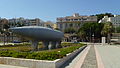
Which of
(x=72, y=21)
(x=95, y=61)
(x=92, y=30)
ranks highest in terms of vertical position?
(x=72, y=21)

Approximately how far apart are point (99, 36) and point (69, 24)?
49.4 m

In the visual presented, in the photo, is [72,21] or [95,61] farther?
[72,21]

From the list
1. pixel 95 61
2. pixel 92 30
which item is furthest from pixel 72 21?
pixel 95 61

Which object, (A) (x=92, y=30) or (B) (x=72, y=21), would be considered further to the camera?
(B) (x=72, y=21)

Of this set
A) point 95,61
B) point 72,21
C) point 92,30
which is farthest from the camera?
point 72,21

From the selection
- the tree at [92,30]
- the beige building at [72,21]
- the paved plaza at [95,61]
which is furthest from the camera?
the beige building at [72,21]

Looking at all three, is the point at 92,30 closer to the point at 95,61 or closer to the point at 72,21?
the point at 72,21

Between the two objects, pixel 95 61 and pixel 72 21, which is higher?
pixel 72 21

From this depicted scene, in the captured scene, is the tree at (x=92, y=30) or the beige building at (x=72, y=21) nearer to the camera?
the tree at (x=92, y=30)

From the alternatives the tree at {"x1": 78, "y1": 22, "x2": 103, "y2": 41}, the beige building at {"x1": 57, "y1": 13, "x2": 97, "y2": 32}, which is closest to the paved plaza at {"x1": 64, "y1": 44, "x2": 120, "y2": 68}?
the tree at {"x1": 78, "y1": 22, "x2": 103, "y2": 41}

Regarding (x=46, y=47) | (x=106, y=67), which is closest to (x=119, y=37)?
(x=46, y=47)

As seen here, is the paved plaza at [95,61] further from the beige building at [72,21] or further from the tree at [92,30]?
the beige building at [72,21]

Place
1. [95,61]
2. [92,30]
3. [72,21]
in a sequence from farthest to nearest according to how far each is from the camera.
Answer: [72,21] → [92,30] → [95,61]

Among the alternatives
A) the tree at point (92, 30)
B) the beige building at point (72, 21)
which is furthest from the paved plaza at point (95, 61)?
the beige building at point (72, 21)
